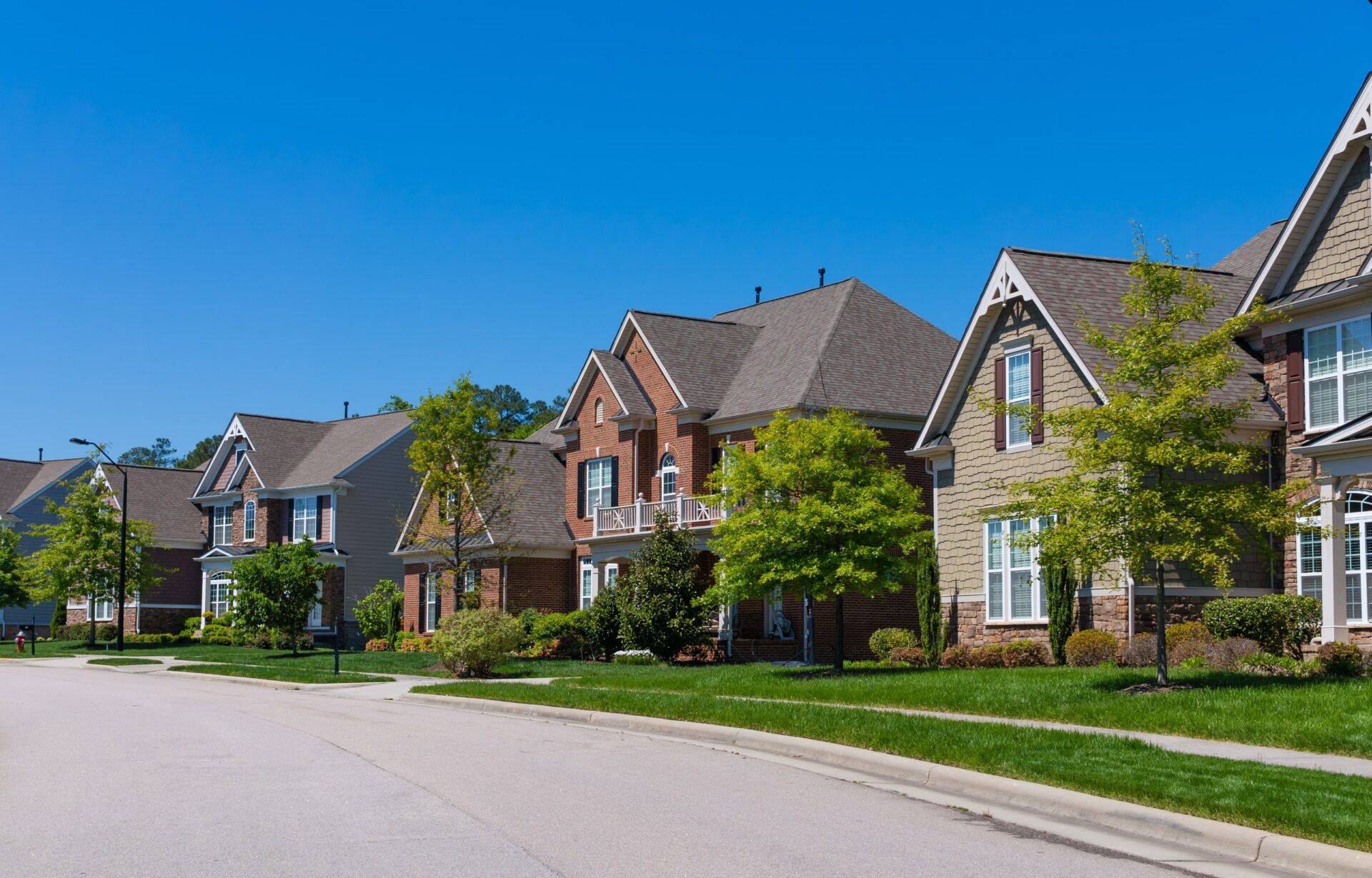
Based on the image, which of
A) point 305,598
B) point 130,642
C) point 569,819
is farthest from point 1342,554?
point 130,642

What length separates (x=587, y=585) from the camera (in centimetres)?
4353

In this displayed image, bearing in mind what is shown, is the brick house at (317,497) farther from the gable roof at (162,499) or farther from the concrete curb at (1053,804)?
the concrete curb at (1053,804)

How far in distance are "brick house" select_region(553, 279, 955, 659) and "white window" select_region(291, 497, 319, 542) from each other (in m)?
16.1

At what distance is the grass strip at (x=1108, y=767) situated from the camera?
1018 cm

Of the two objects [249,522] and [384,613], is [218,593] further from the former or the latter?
[384,613]

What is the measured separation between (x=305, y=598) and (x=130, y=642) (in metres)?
16.5

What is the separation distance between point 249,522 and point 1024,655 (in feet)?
137

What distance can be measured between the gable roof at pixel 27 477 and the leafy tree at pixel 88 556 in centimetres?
1690

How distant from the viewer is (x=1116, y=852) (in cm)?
984

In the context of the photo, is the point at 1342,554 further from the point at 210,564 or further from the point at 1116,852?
the point at 210,564

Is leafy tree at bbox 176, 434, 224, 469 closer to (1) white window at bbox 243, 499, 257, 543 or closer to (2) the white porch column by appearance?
(1) white window at bbox 243, 499, 257, 543

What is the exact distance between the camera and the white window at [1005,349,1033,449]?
28453 mm

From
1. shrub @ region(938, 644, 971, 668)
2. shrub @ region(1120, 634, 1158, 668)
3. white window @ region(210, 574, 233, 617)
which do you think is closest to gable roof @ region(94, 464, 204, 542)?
white window @ region(210, 574, 233, 617)

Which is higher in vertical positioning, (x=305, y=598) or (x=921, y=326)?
(x=921, y=326)
